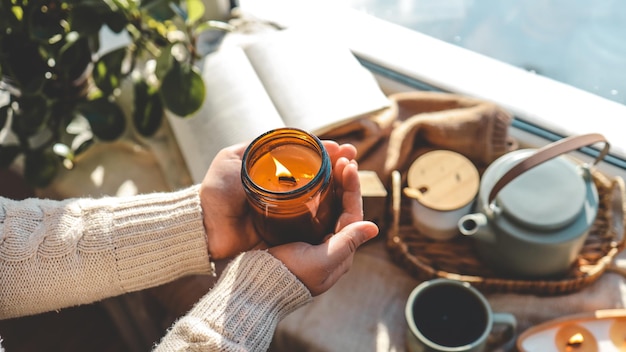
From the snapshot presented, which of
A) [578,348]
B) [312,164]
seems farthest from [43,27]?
[578,348]

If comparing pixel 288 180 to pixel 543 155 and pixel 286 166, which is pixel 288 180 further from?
pixel 543 155

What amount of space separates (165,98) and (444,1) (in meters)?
0.63

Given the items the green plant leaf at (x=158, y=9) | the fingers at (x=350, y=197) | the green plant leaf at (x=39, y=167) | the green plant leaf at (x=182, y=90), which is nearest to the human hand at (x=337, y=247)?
the fingers at (x=350, y=197)

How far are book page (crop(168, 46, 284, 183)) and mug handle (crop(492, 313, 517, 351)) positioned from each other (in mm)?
435

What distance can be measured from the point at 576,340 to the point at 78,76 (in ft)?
3.01

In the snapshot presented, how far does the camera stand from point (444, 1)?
1213mm

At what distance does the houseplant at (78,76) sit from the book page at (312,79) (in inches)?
4.7

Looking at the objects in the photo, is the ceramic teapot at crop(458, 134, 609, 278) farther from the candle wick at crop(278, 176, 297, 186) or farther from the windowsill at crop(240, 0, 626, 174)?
the candle wick at crop(278, 176, 297, 186)

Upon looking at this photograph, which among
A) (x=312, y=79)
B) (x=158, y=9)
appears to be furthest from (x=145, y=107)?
(x=312, y=79)

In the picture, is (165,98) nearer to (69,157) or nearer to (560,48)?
(69,157)

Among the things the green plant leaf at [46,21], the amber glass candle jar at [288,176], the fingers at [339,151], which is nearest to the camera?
the amber glass candle jar at [288,176]

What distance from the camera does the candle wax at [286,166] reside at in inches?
23.4

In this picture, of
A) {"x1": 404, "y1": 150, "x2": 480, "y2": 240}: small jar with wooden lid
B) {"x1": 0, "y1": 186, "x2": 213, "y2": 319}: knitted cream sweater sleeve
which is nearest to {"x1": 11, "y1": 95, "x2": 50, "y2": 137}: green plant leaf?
{"x1": 0, "y1": 186, "x2": 213, "y2": 319}: knitted cream sweater sleeve

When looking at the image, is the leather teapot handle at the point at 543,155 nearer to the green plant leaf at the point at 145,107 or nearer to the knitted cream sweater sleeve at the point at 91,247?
the knitted cream sweater sleeve at the point at 91,247
